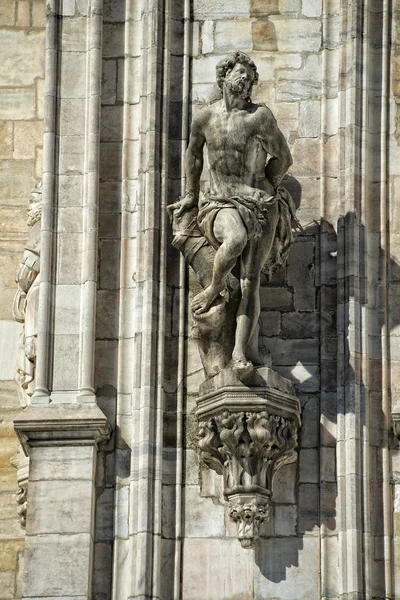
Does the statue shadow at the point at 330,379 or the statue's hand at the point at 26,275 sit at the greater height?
the statue's hand at the point at 26,275

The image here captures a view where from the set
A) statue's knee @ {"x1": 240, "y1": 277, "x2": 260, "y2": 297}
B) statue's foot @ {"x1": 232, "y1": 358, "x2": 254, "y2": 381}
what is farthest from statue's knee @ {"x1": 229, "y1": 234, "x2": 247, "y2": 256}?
statue's foot @ {"x1": 232, "y1": 358, "x2": 254, "y2": 381}

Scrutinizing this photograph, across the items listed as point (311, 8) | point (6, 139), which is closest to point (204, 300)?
point (311, 8)

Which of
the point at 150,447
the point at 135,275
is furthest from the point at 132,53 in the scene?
the point at 150,447

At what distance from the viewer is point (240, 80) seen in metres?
15.7

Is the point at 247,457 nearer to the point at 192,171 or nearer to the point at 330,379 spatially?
the point at 330,379

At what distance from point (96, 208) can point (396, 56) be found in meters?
2.48

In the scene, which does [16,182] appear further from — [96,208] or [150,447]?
[150,447]

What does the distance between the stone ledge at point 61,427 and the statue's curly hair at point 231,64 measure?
2.49 metres

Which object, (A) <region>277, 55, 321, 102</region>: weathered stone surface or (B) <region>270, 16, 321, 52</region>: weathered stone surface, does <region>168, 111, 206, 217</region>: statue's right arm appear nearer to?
(A) <region>277, 55, 321, 102</region>: weathered stone surface

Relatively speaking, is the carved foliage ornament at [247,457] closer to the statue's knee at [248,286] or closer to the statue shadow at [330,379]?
the statue shadow at [330,379]

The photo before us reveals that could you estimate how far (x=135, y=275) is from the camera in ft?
52.6

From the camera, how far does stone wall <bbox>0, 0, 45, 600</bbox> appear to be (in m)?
16.9

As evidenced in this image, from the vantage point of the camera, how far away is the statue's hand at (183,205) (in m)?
15.9

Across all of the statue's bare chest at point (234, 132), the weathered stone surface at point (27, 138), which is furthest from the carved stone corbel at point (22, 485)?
the statue's bare chest at point (234, 132)
